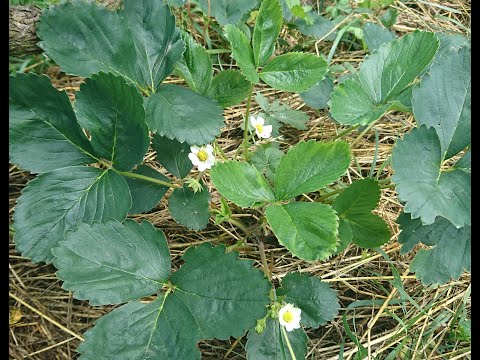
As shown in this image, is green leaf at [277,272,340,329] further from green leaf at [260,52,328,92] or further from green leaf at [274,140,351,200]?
green leaf at [260,52,328,92]

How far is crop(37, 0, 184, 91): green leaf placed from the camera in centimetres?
129

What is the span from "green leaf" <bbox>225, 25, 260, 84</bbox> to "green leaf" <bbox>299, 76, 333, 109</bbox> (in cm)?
35

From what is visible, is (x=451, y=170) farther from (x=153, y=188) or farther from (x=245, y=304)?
(x=153, y=188)

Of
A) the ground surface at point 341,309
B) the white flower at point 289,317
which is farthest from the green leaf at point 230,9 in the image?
the white flower at point 289,317

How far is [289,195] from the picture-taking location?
1.22m

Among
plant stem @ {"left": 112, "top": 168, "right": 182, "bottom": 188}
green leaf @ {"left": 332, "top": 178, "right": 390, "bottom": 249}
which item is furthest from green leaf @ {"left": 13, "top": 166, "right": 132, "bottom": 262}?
green leaf @ {"left": 332, "top": 178, "right": 390, "bottom": 249}

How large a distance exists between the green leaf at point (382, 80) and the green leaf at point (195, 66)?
1.12 feet

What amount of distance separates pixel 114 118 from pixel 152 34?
27 centimetres

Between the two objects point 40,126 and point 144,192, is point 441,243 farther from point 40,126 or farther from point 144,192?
point 40,126

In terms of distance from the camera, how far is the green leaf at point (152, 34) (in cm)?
132

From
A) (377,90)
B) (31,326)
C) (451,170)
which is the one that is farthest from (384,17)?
(31,326)

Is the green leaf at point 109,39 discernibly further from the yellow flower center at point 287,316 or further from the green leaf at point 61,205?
the yellow flower center at point 287,316

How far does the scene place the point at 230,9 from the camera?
1.79 metres

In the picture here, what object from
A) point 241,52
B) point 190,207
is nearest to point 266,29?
point 241,52
